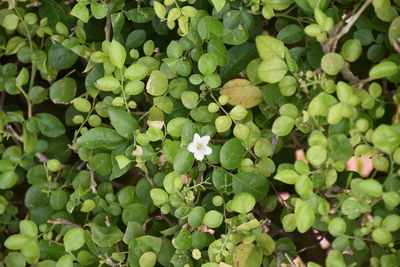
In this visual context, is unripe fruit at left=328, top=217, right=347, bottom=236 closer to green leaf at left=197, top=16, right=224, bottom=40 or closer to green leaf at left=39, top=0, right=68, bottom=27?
green leaf at left=197, top=16, right=224, bottom=40

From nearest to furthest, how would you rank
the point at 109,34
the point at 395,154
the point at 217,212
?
the point at 395,154
the point at 217,212
the point at 109,34

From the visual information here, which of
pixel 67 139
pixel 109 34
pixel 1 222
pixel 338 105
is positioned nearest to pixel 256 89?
pixel 338 105

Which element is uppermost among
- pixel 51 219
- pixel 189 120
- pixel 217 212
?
pixel 189 120

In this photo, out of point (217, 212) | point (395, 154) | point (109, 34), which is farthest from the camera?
point (109, 34)

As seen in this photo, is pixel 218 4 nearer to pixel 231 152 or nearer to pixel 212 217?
pixel 231 152

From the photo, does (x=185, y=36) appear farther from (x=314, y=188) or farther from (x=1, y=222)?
(x=1, y=222)

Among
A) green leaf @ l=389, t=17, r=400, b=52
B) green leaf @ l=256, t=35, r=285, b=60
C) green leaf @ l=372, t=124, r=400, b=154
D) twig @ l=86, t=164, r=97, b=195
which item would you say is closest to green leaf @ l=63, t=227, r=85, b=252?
twig @ l=86, t=164, r=97, b=195

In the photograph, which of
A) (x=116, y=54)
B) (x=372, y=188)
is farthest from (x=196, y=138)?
(x=372, y=188)
